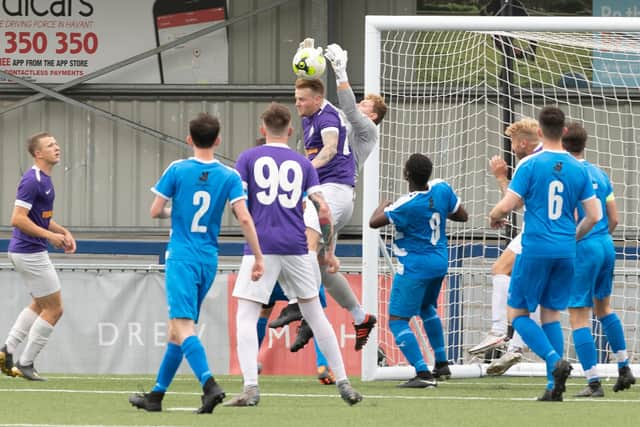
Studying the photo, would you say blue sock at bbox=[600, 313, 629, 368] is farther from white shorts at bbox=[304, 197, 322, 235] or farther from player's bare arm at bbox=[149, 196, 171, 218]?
player's bare arm at bbox=[149, 196, 171, 218]

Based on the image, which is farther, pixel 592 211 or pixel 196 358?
pixel 592 211

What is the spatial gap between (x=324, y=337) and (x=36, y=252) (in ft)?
12.4

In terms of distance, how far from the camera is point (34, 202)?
10.9 metres

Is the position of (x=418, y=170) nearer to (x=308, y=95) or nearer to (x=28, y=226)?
(x=308, y=95)

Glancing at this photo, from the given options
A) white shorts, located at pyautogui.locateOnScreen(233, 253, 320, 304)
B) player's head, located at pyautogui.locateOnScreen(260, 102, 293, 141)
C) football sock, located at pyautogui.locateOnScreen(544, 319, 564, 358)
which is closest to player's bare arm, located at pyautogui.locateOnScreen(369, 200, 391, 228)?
football sock, located at pyautogui.locateOnScreen(544, 319, 564, 358)

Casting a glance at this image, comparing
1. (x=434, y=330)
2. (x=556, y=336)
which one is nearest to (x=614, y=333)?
(x=556, y=336)

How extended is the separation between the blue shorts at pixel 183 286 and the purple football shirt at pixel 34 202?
3305 millimetres

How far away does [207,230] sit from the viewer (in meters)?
7.91

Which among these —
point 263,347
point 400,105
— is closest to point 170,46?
point 400,105

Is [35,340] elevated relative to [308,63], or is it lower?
lower

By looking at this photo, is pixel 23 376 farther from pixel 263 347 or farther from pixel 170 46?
pixel 170 46

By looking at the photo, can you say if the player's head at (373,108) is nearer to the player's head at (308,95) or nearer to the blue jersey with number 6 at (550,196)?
the player's head at (308,95)

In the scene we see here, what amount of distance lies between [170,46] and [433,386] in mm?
10723

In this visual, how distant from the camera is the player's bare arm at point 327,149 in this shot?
984 cm
